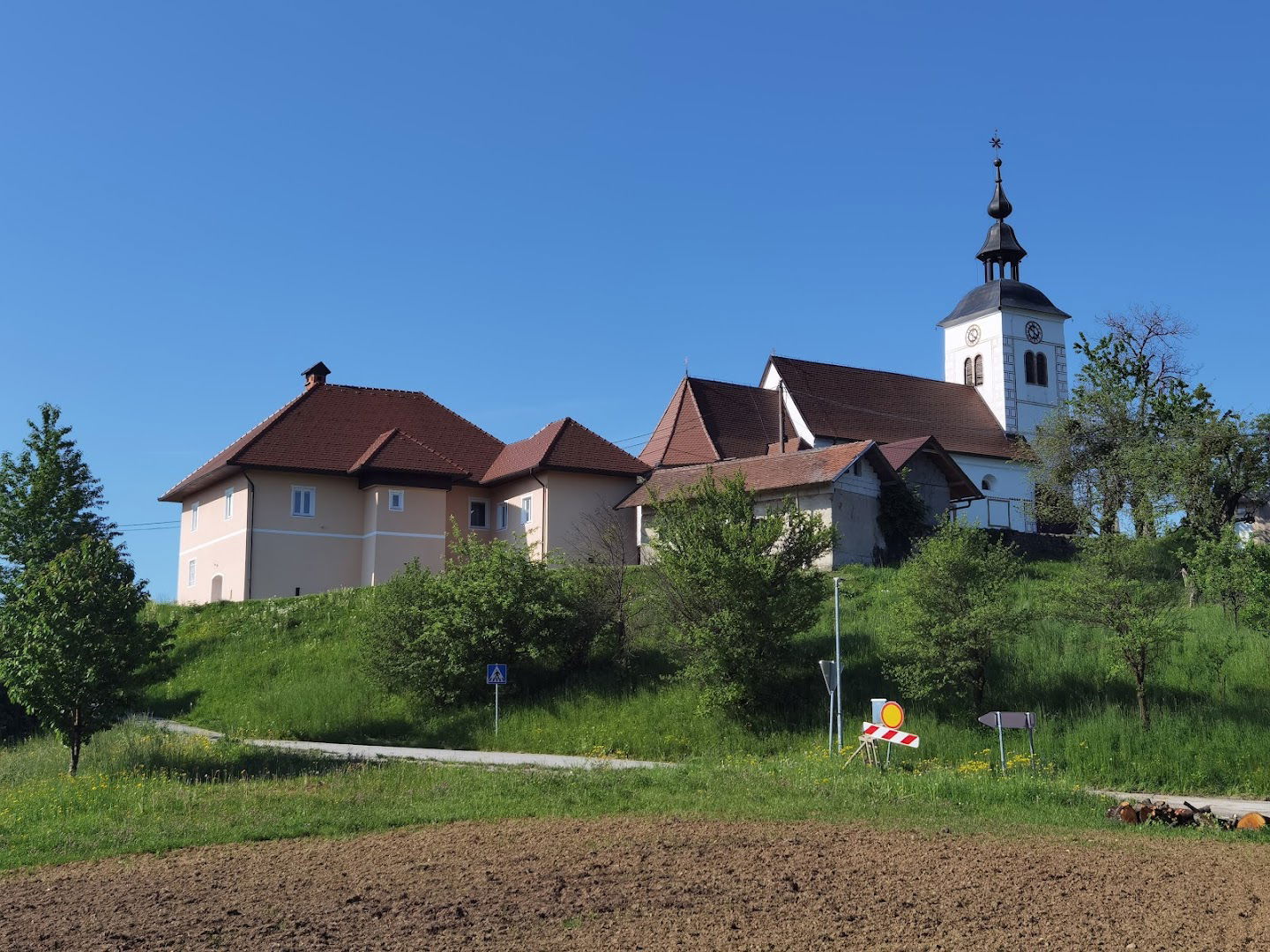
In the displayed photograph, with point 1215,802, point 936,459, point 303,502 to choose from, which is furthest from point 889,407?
point 1215,802

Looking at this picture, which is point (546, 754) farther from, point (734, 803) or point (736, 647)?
point (734, 803)

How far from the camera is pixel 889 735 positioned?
66.5ft

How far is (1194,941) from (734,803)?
314 inches

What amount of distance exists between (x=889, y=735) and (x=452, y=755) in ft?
31.8

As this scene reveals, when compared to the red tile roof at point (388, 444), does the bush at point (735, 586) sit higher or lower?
lower

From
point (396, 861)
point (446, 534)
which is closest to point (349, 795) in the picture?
point (396, 861)

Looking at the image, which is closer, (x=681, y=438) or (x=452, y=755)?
(x=452, y=755)

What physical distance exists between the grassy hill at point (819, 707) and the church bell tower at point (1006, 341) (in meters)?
32.4

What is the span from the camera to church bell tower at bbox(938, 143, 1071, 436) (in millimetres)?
69375

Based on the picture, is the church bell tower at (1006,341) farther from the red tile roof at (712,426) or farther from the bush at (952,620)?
the bush at (952,620)

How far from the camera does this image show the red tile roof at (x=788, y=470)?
41.2m

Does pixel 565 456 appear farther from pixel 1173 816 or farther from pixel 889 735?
pixel 1173 816

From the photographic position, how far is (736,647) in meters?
28.2

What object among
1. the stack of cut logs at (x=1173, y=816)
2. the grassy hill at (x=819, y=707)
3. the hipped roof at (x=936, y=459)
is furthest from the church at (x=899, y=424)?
the stack of cut logs at (x=1173, y=816)
